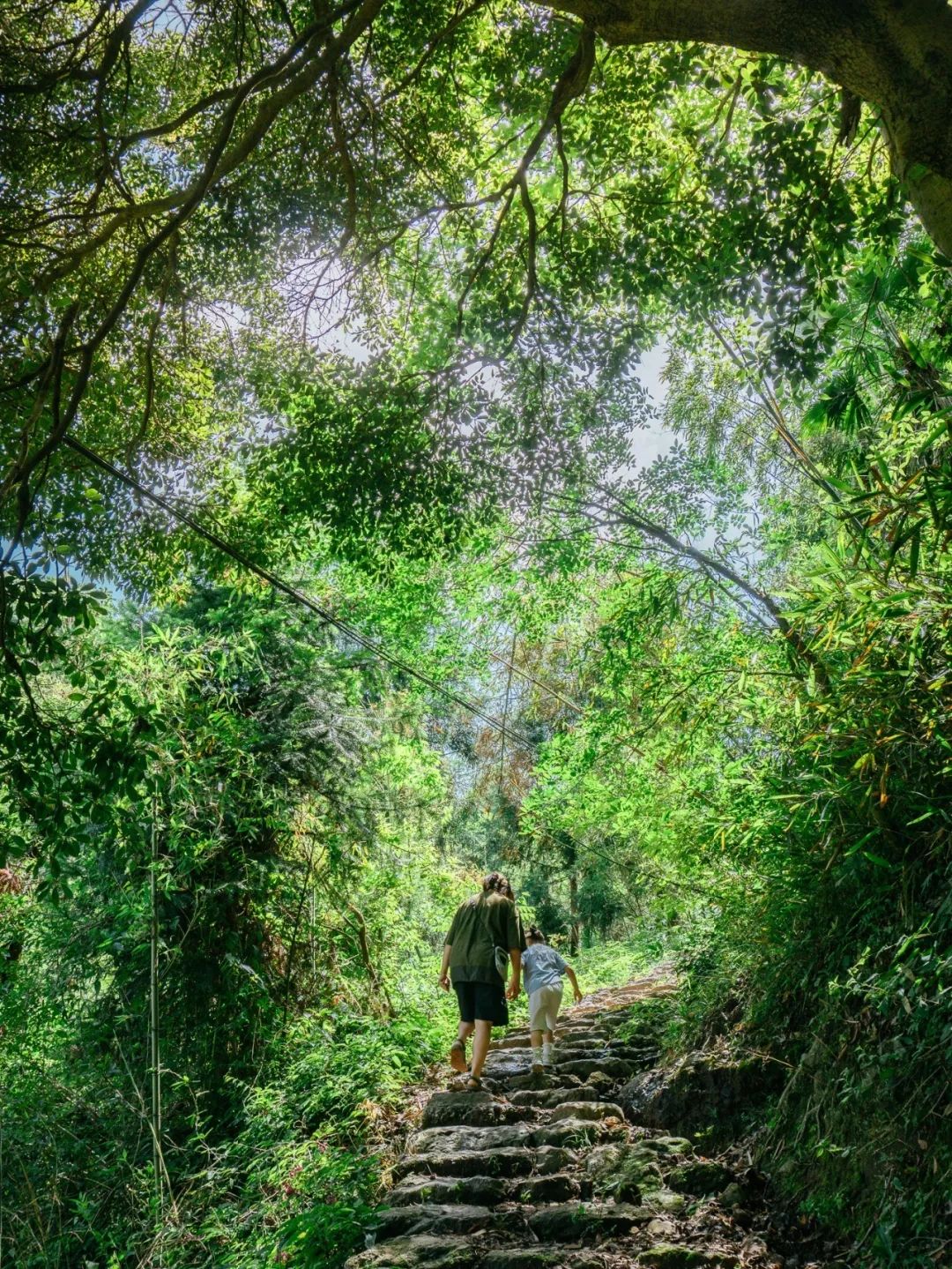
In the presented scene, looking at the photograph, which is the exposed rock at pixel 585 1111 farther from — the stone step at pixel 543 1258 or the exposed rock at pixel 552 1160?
the stone step at pixel 543 1258

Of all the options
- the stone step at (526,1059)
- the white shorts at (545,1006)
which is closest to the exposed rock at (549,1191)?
the stone step at (526,1059)

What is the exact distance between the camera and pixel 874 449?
14.9ft

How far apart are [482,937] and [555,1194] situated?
2.12m

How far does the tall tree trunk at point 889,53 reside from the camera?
3.15 meters

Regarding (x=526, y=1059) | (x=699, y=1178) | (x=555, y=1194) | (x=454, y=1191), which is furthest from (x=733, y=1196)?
(x=526, y=1059)

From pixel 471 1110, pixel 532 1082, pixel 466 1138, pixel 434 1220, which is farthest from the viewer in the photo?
pixel 532 1082

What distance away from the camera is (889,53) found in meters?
3.22

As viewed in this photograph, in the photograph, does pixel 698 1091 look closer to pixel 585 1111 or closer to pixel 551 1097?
pixel 585 1111

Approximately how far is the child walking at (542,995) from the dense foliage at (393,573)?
3.12 feet

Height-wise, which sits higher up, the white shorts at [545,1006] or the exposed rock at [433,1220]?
the white shorts at [545,1006]

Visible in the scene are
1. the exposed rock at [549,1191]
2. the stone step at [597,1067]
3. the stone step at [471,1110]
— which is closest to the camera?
the exposed rock at [549,1191]

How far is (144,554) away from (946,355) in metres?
5.30

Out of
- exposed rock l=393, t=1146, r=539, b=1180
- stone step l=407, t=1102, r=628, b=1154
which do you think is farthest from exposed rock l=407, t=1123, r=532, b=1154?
exposed rock l=393, t=1146, r=539, b=1180

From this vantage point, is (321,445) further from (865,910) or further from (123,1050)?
(123,1050)
